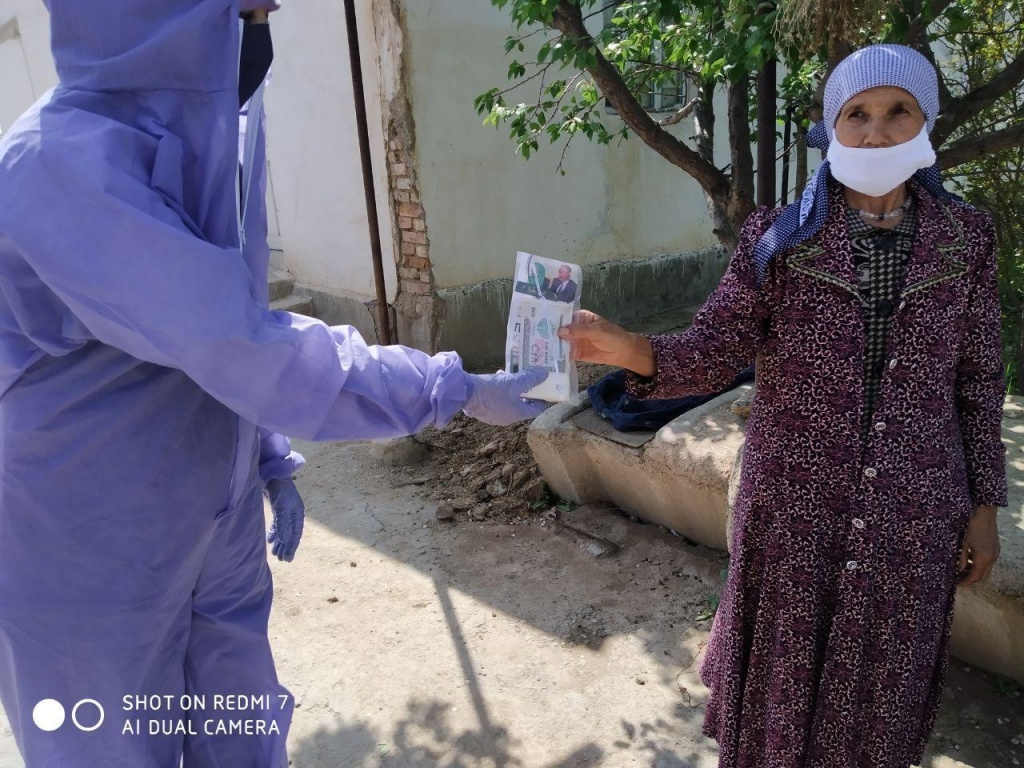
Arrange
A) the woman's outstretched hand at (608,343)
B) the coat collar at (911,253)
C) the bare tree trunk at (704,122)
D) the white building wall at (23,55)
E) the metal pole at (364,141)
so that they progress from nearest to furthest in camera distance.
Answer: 1. the coat collar at (911,253)
2. the woman's outstretched hand at (608,343)
3. the bare tree trunk at (704,122)
4. the metal pole at (364,141)
5. the white building wall at (23,55)

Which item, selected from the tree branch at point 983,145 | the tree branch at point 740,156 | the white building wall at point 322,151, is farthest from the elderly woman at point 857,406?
the white building wall at point 322,151

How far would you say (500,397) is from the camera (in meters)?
1.72

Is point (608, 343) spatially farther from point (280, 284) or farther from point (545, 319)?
point (280, 284)

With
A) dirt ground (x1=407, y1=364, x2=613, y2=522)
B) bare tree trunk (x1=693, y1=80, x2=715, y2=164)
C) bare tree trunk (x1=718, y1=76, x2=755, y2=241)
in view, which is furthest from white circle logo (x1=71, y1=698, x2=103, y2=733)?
bare tree trunk (x1=693, y1=80, x2=715, y2=164)

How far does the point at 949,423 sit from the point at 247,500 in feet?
5.08

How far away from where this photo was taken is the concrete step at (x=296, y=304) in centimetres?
669

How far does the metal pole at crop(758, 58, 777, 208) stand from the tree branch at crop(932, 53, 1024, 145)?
2.04 ft

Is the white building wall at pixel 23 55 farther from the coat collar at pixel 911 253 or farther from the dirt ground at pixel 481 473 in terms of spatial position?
the coat collar at pixel 911 253

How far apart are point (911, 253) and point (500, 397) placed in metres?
0.91

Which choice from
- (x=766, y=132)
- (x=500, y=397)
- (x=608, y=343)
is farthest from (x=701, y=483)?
(x=500, y=397)

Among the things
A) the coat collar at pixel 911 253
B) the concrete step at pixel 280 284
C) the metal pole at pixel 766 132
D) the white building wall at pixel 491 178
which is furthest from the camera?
the concrete step at pixel 280 284

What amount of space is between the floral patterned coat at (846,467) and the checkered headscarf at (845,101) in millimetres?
29

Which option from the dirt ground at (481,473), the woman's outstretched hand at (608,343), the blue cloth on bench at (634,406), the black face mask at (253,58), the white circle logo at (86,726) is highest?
the black face mask at (253,58)

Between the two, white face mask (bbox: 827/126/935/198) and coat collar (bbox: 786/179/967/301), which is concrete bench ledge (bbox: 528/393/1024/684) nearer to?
coat collar (bbox: 786/179/967/301)
